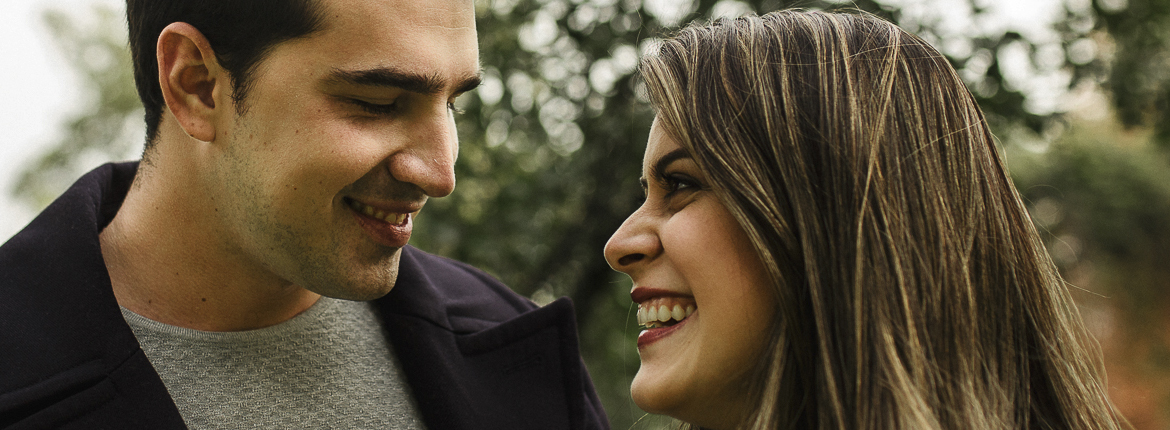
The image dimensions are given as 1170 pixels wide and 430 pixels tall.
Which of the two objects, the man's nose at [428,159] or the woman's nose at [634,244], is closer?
the woman's nose at [634,244]

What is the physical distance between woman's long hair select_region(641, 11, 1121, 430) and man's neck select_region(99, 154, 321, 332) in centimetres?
126

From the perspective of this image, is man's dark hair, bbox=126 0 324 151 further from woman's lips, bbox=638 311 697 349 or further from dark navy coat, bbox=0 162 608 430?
woman's lips, bbox=638 311 697 349

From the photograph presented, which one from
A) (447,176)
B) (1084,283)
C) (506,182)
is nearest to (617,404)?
(506,182)

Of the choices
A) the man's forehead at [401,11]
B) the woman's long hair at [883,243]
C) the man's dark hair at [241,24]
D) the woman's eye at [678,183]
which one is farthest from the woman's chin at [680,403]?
the man's dark hair at [241,24]

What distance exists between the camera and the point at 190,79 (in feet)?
6.73

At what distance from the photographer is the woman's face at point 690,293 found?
1695 millimetres

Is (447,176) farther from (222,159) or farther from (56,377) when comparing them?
(56,377)

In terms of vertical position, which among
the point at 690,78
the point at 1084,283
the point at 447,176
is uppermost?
the point at 690,78

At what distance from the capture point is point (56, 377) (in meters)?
1.70

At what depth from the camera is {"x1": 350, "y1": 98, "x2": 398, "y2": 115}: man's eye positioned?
1.96 m

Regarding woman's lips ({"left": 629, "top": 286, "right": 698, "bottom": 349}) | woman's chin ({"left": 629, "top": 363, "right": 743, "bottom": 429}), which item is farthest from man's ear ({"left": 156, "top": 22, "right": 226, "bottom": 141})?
woman's chin ({"left": 629, "top": 363, "right": 743, "bottom": 429})

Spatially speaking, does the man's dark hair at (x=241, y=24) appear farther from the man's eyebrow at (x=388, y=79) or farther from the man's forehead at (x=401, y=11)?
the man's eyebrow at (x=388, y=79)

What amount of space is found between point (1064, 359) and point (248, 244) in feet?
6.50

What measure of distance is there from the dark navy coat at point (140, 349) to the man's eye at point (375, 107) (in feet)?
1.98
